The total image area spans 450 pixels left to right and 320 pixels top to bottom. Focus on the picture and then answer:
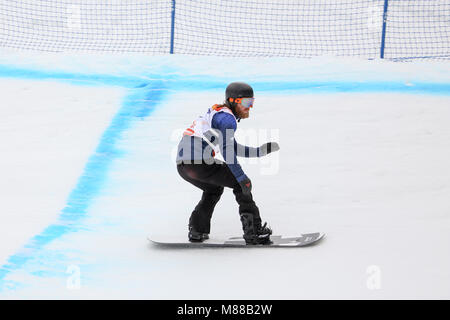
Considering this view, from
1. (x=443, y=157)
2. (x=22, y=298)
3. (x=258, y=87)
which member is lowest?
(x=22, y=298)

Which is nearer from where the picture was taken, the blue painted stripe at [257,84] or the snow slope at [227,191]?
the snow slope at [227,191]

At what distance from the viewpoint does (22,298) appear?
4.28 m

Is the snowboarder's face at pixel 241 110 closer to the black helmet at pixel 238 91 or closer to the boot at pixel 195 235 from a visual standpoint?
the black helmet at pixel 238 91

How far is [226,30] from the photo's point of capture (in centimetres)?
1223

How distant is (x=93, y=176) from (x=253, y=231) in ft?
7.49

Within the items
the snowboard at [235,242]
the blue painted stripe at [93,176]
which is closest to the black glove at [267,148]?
the snowboard at [235,242]

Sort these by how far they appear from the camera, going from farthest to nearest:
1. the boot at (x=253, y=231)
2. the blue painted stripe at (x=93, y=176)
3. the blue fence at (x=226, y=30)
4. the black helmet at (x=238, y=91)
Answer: the blue fence at (x=226, y=30) < the blue painted stripe at (x=93, y=176) < the boot at (x=253, y=231) < the black helmet at (x=238, y=91)

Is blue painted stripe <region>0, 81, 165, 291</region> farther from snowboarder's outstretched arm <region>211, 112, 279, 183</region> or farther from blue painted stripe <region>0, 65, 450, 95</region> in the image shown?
snowboarder's outstretched arm <region>211, 112, 279, 183</region>

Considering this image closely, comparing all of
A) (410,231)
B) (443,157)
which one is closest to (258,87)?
(443,157)

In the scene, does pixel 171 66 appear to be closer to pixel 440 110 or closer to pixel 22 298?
pixel 440 110

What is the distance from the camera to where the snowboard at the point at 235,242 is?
501 centimetres

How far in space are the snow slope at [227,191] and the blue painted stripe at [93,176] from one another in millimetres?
21

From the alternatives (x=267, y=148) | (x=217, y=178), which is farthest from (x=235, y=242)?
(x=267, y=148)

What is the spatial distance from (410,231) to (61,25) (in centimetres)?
896
